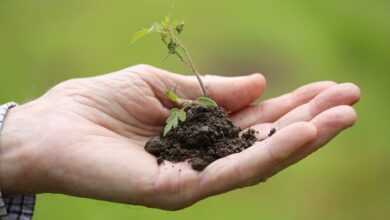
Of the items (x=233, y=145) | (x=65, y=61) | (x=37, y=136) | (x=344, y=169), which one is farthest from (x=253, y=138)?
(x=65, y=61)

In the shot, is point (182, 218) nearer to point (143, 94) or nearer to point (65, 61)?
point (143, 94)

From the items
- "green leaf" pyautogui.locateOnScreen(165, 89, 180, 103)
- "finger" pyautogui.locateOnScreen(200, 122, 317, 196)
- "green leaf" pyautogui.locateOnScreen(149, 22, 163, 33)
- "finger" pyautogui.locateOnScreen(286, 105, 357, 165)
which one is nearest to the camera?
"finger" pyautogui.locateOnScreen(200, 122, 317, 196)

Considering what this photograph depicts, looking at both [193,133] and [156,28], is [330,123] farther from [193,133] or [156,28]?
[156,28]

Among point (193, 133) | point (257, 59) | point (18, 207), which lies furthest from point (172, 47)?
point (257, 59)

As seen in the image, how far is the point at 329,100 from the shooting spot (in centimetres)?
259

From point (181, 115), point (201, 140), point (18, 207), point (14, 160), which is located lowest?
point (18, 207)

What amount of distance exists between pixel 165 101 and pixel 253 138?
523mm

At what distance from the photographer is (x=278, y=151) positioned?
2.19 m

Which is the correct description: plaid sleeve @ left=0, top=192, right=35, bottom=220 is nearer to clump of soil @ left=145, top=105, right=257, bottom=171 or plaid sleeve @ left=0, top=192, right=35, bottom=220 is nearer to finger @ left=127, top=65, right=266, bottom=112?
clump of soil @ left=145, top=105, right=257, bottom=171

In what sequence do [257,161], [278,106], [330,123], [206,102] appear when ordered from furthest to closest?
[278,106] < [206,102] < [330,123] < [257,161]

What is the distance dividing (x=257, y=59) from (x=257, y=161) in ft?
11.4

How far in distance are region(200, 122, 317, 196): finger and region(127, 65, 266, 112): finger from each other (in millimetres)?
769

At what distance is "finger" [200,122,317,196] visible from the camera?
2.19 m

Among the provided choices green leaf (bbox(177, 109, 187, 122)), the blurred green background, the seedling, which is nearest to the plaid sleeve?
the seedling
